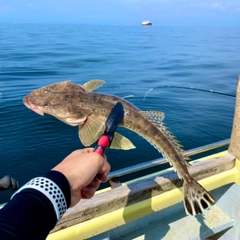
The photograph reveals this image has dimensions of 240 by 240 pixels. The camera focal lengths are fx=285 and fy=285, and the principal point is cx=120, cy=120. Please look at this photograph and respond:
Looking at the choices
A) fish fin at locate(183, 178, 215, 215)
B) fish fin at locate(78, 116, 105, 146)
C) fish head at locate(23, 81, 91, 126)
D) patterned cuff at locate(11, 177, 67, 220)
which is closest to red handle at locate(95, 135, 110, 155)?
patterned cuff at locate(11, 177, 67, 220)

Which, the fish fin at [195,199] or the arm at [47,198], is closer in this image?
the arm at [47,198]

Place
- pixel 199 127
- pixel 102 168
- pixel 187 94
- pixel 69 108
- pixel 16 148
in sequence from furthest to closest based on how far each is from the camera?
pixel 187 94
pixel 199 127
pixel 16 148
pixel 69 108
pixel 102 168

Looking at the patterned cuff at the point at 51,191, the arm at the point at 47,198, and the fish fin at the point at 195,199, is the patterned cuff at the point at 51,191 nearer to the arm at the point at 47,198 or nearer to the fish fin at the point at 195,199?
the arm at the point at 47,198

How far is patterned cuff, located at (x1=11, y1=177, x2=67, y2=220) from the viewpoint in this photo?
1.26m

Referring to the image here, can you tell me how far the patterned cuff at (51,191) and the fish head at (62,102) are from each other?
1.24 meters

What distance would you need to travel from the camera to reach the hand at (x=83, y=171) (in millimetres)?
1457

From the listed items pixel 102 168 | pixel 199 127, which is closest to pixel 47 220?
pixel 102 168

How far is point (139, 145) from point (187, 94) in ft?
20.0

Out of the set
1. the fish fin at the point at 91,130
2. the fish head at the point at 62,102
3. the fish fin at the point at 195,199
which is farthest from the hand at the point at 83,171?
the fish fin at the point at 195,199

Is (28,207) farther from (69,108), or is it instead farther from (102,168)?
(69,108)

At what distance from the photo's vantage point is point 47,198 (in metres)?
1.25

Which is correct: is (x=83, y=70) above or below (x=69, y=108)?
below

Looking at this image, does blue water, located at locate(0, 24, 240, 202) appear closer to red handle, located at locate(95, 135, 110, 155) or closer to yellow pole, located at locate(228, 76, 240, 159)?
yellow pole, located at locate(228, 76, 240, 159)

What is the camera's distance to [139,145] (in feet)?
24.7
